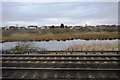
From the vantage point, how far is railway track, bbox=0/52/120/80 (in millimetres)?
6180

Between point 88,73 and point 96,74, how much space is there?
0.24 metres

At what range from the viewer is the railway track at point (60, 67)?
6.18 m

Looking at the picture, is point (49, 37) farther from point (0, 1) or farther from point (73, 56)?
point (0, 1)

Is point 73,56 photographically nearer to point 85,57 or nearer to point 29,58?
point 85,57

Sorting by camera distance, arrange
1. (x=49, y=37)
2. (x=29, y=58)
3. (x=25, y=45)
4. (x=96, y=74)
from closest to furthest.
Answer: (x=96, y=74) → (x=29, y=58) → (x=25, y=45) → (x=49, y=37)

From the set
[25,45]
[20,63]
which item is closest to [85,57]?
[20,63]

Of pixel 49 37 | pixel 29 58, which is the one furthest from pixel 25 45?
pixel 49 37

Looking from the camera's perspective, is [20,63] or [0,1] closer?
[0,1]

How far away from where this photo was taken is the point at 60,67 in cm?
711

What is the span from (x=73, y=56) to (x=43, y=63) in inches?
53.1

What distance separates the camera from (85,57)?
8312mm

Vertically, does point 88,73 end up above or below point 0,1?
below

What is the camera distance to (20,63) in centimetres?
767

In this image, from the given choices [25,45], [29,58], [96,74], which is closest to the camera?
[96,74]
